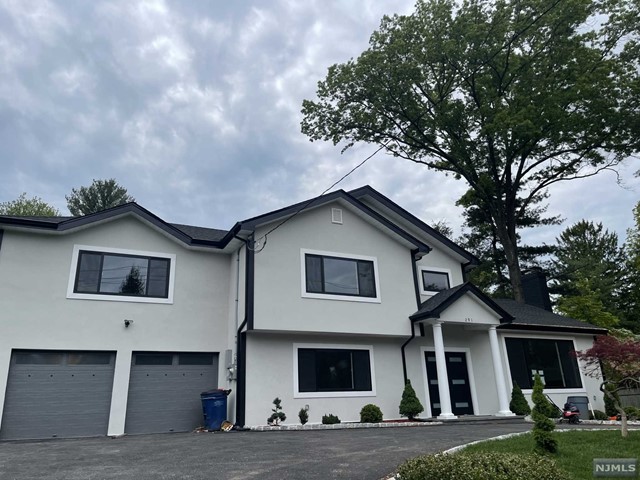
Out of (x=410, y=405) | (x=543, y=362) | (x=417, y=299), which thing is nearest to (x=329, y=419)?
(x=410, y=405)

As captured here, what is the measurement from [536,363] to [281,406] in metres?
9.87

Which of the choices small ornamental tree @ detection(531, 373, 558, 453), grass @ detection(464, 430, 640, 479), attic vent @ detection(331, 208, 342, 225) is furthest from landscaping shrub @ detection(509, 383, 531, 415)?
small ornamental tree @ detection(531, 373, 558, 453)

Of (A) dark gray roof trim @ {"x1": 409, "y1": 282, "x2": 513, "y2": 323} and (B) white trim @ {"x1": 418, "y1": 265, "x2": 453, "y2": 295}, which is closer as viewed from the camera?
(A) dark gray roof trim @ {"x1": 409, "y1": 282, "x2": 513, "y2": 323}

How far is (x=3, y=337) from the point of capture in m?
11.1

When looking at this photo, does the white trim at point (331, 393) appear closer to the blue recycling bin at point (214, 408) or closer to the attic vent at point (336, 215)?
the blue recycling bin at point (214, 408)

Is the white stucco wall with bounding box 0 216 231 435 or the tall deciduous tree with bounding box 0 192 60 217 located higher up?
the tall deciduous tree with bounding box 0 192 60 217

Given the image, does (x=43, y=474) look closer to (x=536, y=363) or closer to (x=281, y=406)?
(x=281, y=406)

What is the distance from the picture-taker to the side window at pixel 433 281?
1659cm

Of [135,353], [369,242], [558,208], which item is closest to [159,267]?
[135,353]

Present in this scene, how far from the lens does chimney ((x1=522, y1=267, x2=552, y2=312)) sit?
2114 centimetres

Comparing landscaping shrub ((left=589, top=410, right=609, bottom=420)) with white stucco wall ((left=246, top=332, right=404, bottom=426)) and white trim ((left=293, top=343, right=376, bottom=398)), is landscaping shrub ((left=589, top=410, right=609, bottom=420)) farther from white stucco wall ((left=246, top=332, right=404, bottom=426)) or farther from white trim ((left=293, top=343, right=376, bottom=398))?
white trim ((left=293, top=343, right=376, bottom=398))

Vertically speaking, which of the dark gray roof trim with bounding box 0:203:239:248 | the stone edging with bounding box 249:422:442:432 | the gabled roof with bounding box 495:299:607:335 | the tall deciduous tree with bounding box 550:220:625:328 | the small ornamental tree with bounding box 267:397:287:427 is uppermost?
the tall deciduous tree with bounding box 550:220:625:328

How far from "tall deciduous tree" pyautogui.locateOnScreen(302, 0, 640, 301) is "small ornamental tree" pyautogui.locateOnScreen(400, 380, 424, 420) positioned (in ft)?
39.0

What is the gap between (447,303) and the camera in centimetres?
1401
